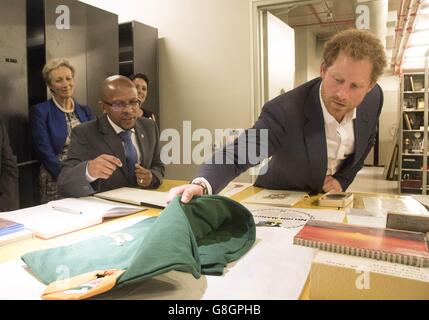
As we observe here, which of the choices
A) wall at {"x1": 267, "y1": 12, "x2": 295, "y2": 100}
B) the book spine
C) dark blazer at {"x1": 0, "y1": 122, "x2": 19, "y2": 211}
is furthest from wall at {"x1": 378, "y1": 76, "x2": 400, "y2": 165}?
the book spine

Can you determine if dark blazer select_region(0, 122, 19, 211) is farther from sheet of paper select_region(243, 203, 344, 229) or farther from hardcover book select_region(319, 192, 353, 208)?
hardcover book select_region(319, 192, 353, 208)

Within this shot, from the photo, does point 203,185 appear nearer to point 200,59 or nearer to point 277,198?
point 277,198

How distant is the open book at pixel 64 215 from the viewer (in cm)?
107

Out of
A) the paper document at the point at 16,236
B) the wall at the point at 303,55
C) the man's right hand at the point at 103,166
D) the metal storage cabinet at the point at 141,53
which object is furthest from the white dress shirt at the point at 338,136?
the wall at the point at 303,55

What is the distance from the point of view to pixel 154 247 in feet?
2.25

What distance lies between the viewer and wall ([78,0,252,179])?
3.46 metres

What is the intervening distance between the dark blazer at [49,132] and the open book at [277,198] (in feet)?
5.70

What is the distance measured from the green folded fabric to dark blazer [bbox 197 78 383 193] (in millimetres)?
482

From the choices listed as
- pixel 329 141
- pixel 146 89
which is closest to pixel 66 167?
pixel 329 141

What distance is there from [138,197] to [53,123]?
1.55 meters

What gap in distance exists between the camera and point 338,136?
161 centimetres

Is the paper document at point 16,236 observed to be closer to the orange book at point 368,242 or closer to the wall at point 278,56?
the orange book at point 368,242

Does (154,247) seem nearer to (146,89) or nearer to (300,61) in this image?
(146,89)

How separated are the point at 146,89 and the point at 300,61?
4627 mm
